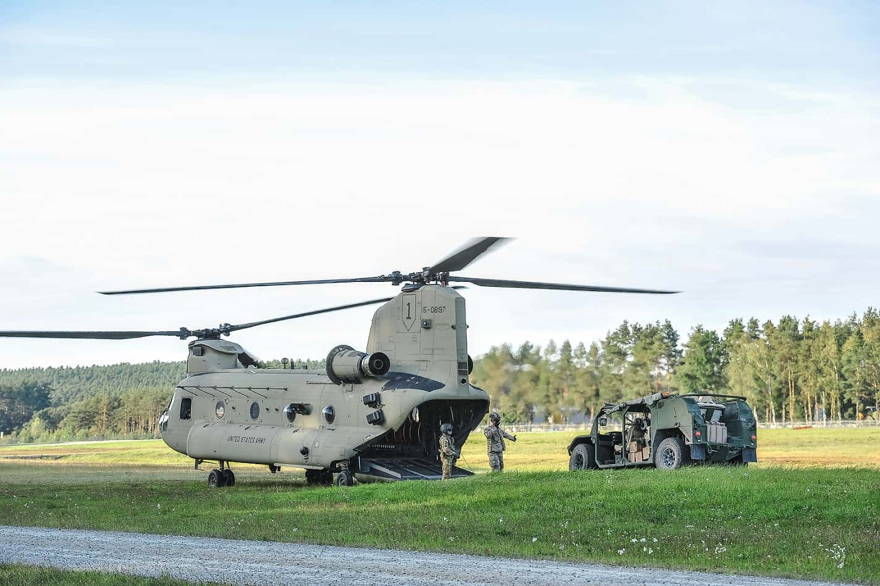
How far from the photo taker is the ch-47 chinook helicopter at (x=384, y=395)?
32.3 m

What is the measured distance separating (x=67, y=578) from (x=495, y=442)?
57.8 ft

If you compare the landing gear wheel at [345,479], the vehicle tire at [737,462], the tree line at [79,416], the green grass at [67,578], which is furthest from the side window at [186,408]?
the tree line at [79,416]

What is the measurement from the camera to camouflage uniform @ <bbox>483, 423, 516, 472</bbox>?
3098 cm

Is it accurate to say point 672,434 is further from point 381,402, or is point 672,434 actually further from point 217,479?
point 217,479

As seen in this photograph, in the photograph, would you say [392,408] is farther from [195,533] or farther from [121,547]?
[121,547]

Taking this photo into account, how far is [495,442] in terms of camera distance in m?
31.3

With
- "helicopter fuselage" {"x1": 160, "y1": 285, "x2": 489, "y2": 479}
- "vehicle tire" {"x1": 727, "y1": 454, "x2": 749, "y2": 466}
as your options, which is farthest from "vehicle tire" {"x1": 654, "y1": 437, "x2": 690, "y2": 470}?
"helicopter fuselage" {"x1": 160, "y1": 285, "x2": 489, "y2": 479}

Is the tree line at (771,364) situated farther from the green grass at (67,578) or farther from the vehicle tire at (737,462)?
the green grass at (67,578)

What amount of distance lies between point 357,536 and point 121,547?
3.71m

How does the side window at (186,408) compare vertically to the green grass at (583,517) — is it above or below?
above

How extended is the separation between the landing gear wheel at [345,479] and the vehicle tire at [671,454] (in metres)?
8.34

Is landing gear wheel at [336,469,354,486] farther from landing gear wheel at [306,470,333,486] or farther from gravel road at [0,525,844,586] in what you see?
gravel road at [0,525,844,586]

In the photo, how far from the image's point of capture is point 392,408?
3219cm

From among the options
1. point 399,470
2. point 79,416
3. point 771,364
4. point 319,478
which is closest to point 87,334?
point 319,478
